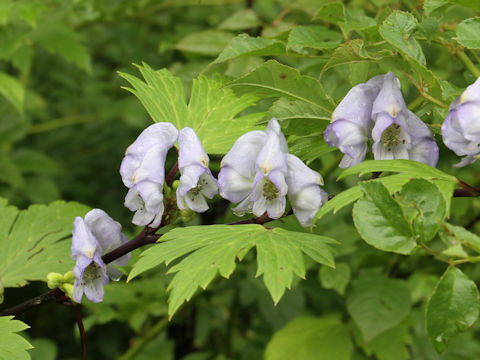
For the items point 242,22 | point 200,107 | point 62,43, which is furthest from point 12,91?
point 200,107

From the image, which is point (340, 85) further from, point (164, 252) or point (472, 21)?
point (164, 252)

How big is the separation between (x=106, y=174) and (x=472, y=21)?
2281 mm

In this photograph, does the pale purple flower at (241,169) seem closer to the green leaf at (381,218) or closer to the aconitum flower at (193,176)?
the aconitum flower at (193,176)

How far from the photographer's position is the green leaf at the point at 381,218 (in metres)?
0.71

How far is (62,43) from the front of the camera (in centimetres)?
211

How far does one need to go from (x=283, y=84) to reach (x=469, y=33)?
10.4 inches

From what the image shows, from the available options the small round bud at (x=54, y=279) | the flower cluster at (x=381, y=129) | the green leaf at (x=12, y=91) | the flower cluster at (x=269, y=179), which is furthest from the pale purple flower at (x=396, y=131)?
the green leaf at (x=12, y=91)

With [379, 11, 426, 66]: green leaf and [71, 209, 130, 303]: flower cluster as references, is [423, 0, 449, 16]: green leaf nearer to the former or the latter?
[379, 11, 426, 66]: green leaf

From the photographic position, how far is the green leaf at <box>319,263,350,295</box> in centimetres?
157

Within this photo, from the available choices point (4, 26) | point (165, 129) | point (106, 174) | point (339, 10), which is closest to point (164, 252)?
point (165, 129)

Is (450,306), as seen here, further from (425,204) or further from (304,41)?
(304,41)

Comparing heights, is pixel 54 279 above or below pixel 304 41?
below

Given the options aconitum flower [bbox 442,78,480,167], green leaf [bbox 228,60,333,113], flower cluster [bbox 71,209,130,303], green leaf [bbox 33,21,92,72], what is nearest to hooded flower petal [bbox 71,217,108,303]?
flower cluster [bbox 71,209,130,303]

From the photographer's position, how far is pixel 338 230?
167 centimetres
